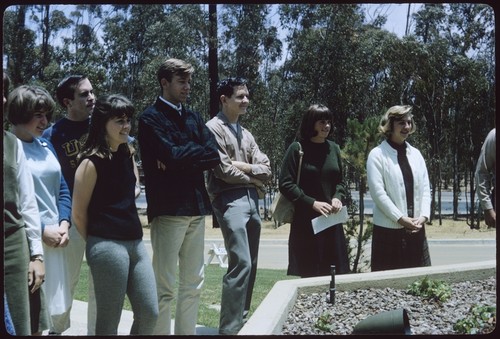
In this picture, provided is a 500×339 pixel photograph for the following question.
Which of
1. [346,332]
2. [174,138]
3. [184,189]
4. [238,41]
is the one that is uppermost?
[238,41]

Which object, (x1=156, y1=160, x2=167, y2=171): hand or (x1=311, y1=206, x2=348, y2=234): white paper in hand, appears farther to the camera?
(x1=311, y1=206, x2=348, y2=234): white paper in hand

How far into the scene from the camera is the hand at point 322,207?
5.30 metres

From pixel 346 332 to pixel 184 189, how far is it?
4.31 feet

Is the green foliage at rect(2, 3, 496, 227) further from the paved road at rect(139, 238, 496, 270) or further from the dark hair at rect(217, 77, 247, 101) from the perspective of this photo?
the dark hair at rect(217, 77, 247, 101)

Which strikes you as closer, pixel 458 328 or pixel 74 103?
pixel 458 328

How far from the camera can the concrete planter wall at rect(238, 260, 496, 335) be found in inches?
166

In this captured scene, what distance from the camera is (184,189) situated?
433 cm

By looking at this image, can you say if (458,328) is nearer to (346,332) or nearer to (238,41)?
(346,332)

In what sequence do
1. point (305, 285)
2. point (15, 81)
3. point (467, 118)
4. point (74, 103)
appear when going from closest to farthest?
point (74, 103) → point (305, 285) → point (15, 81) → point (467, 118)

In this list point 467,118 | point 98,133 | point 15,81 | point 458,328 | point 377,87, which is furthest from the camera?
point 467,118

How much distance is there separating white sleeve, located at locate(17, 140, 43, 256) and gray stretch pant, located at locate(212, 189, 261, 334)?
65.7 inches

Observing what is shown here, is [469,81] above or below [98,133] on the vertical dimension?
above

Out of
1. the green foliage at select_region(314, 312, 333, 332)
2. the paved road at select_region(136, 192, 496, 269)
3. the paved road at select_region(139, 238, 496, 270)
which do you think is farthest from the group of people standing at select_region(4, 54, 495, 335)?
the paved road at select_region(136, 192, 496, 269)

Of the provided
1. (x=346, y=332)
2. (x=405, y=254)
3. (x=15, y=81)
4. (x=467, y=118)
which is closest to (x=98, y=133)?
(x=346, y=332)
